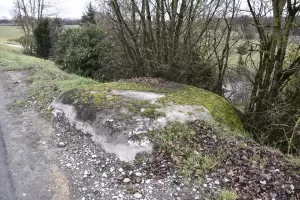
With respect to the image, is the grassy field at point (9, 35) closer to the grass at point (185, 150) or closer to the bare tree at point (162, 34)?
the bare tree at point (162, 34)

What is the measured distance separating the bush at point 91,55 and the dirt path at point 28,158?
4699 millimetres

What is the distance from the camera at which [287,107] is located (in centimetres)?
562

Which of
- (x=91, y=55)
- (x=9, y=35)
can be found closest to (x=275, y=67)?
(x=91, y=55)

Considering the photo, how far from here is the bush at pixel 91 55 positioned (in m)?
9.41

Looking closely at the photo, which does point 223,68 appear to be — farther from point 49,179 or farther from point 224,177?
point 49,179

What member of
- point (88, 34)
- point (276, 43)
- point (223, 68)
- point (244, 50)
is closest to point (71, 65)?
point (88, 34)

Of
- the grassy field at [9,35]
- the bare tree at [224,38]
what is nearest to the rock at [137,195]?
the bare tree at [224,38]

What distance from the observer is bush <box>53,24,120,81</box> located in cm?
941

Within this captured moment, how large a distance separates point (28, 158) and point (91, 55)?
7.03 meters

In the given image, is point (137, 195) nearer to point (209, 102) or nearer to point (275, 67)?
point (209, 102)

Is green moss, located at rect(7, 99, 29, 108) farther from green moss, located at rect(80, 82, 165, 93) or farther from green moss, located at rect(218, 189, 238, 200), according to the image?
green moss, located at rect(218, 189, 238, 200)

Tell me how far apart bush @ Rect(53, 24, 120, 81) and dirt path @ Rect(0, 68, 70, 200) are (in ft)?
15.4

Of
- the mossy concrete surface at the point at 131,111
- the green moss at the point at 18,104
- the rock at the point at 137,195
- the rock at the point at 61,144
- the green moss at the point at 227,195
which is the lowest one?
the rock at the point at 137,195

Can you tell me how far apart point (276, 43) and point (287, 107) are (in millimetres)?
1412
